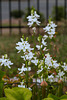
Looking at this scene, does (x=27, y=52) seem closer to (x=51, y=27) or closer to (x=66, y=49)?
(x=51, y=27)

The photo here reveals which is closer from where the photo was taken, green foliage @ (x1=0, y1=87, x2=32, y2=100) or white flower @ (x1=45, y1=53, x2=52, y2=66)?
green foliage @ (x1=0, y1=87, x2=32, y2=100)

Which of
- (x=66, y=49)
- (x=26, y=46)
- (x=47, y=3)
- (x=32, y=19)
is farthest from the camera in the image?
(x=47, y=3)

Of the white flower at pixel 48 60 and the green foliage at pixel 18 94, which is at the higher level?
the white flower at pixel 48 60

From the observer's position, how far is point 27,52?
4.92 ft

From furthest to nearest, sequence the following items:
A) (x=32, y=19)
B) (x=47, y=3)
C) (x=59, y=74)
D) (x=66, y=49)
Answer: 1. (x=47, y=3)
2. (x=66, y=49)
3. (x=59, y=74)
4. (x=32, y=19)

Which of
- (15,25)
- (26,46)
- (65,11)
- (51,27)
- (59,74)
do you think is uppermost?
(65,11)

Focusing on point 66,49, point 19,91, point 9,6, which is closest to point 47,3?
point 9,6

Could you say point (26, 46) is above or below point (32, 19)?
below

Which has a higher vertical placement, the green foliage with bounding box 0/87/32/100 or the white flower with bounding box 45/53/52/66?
the white flower with bounding box 45/53/52/66

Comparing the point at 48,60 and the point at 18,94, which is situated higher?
the point at 48,60

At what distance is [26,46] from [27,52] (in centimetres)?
7

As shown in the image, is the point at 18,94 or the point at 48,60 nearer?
the point at 18,94

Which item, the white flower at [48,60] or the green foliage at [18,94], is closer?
the green foliage at [18,94]

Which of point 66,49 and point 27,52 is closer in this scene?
point 27,52
